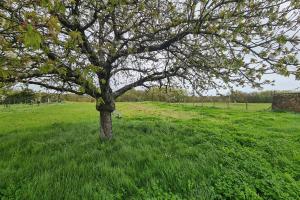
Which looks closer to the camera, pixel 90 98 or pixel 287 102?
pixel 90 98

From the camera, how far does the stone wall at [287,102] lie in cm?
2866

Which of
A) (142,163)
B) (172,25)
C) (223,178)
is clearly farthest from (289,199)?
(172,25)

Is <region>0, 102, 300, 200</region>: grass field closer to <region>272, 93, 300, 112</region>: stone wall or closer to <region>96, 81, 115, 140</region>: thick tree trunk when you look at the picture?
<region>96, 81, 115, 140</region>: thick tree trunk

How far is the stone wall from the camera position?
2866 centimetres

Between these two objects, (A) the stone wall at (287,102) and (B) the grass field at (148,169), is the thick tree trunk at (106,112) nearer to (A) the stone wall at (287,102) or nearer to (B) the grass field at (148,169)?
(B) the grass field at (148,169)

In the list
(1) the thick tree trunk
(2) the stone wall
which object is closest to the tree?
(1) the thick tree trunk

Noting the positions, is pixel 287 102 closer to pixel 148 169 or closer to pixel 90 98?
pixel 90 98

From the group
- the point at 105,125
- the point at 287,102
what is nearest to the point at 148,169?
the point at 105,125

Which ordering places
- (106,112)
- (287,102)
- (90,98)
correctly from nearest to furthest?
1. (90,98)
2. (106,112)
3. (287,102)

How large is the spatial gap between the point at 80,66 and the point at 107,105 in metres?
4.08

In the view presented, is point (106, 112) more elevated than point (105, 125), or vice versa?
point (106, 112)

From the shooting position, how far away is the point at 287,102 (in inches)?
1161

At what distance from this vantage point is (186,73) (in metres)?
8.52

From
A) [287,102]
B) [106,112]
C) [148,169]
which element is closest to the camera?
[148,169]
